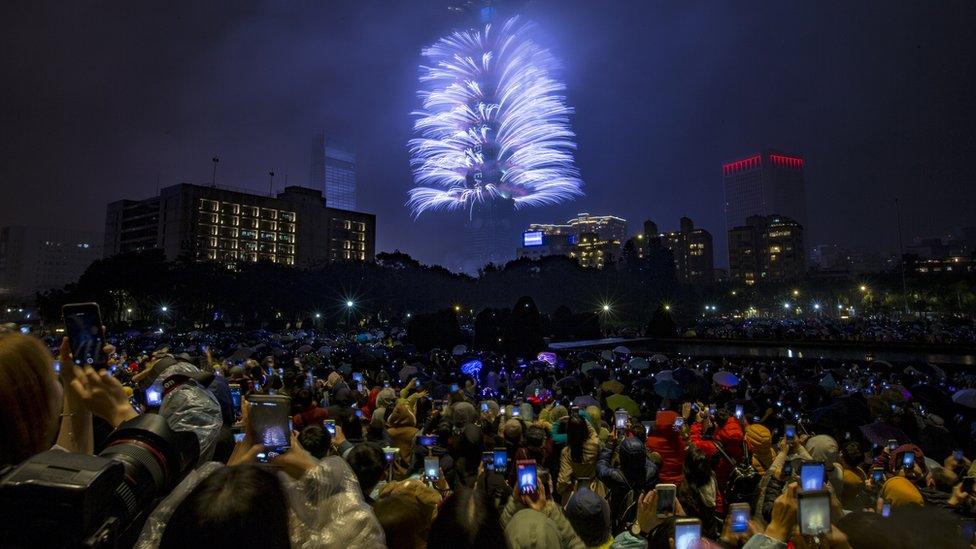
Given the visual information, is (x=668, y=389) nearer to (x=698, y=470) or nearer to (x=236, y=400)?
(x=698, y=470)

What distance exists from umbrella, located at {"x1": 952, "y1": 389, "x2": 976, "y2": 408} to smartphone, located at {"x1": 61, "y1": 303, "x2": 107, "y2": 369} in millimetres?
17745

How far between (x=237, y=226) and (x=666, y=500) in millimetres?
135237

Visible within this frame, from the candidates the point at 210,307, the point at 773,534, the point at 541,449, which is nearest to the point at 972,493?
the point at 773,534

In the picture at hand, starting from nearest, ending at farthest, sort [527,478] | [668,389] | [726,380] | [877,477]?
[527,478], [877,477], [668,389], [726,380]

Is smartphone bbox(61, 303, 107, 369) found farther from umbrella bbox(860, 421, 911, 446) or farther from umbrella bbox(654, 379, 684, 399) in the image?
umbrella bbox(654, 379, 684, 399)

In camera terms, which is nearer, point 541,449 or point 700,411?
point 541,449

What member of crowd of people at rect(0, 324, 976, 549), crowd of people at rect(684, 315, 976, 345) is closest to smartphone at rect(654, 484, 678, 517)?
crowd of people at rect(0, 324, 976, 549)

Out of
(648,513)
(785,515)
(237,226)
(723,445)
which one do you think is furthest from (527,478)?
(237,226)

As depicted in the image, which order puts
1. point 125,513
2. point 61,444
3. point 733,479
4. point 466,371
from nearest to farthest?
point 125,513 → point 61,444 → point 733,479 → point 466,371

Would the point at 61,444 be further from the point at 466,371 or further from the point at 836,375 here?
the point at 836,375

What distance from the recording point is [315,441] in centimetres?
529

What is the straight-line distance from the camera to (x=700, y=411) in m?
10.0

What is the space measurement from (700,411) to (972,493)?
15.9ft

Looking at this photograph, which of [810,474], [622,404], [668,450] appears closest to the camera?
[810,474]
